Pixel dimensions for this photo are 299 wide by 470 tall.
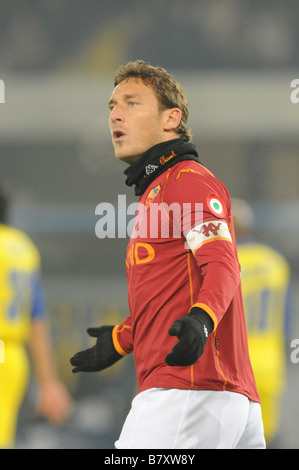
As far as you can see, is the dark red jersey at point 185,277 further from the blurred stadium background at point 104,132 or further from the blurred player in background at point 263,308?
the blurred stadium background at point 104,132

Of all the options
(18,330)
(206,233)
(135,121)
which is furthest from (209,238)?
(18,330)

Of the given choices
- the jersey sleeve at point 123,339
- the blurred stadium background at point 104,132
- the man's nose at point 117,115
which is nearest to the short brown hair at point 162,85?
the man's nose at point 117,115

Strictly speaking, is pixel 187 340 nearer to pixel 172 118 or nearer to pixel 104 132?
pixel 172 118

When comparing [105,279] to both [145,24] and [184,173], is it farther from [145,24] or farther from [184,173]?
[184,173]

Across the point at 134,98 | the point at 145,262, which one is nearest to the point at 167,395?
the point at 145,262

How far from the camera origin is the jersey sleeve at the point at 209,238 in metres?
1.82

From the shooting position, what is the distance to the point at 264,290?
4.39 metres

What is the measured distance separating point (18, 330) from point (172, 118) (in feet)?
5.16

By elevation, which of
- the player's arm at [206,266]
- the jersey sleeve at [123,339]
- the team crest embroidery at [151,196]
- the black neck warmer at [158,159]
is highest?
the black neck warmer at [158,159]

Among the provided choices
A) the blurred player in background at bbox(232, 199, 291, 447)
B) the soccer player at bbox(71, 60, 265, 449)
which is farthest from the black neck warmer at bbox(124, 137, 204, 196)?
the blurred player in background at bbox(232, 199, 291, 447)

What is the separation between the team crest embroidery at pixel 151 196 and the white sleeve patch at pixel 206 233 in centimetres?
21

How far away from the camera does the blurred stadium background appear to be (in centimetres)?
609

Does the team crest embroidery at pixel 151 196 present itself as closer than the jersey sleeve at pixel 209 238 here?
No
